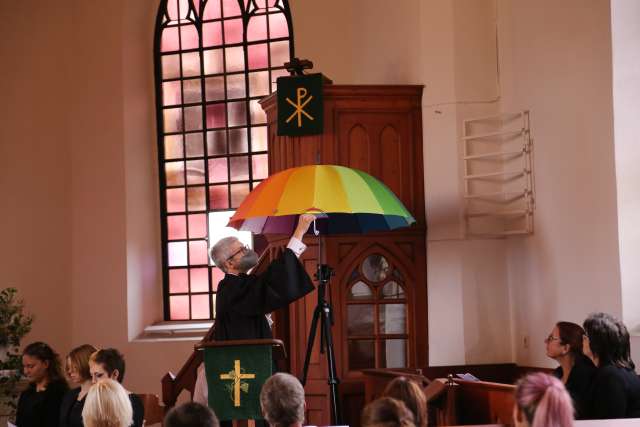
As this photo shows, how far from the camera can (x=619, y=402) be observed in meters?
5.56

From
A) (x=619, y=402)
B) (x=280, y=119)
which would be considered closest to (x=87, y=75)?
(x=280, y=119)

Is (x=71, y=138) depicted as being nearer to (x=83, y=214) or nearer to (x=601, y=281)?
(x=83, y=214)

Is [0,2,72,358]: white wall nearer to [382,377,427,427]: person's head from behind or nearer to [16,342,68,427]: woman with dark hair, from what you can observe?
[16,342,68,427]: woman with dark hair

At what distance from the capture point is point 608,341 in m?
5.76

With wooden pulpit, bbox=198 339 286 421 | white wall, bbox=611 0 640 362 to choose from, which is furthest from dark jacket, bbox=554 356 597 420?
wooden pulpit, bbox=198 339 286 421

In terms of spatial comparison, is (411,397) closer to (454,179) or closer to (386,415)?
(386,415)

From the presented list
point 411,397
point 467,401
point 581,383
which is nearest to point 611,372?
point 581,383

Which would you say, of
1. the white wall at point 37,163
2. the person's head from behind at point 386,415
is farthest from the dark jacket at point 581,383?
the white wall at point 37,163

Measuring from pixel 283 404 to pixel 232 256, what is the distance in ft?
7.58

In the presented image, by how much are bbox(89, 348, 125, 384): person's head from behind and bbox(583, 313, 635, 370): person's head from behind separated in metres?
2.66

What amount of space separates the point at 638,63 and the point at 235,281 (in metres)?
3.26

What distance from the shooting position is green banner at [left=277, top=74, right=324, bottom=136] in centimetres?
911

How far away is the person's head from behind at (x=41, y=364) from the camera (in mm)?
7176

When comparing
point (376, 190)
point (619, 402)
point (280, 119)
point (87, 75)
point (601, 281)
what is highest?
point (87, 75)
